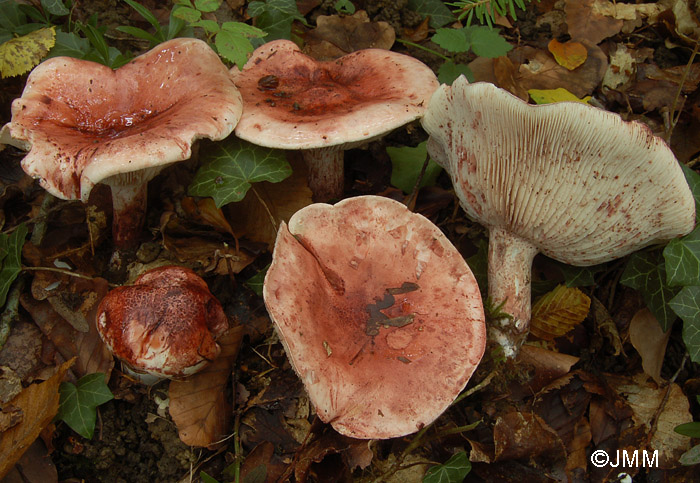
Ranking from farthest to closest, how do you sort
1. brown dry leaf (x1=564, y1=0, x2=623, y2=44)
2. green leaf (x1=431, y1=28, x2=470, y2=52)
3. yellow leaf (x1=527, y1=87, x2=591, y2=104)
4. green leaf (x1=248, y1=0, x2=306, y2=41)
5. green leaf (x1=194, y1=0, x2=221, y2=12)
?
brown dry leaf (x1=564, y1=0, x2=623, y2=44) < green leaf (x1=248, y1=0, x2=306, y2=41) < yellow leaf (x1=527, y1=87, x2=591, y2=104) < green leaf (x1=431, y1=28, x2=470, y2=52) < green leaf (x1=194, y1=0, x2=221, y2=12)

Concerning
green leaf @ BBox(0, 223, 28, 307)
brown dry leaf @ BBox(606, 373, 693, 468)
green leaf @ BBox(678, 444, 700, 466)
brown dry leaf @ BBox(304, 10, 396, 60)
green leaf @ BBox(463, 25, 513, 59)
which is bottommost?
brown dry leaf @ BBox(606, 373, 693, 468)

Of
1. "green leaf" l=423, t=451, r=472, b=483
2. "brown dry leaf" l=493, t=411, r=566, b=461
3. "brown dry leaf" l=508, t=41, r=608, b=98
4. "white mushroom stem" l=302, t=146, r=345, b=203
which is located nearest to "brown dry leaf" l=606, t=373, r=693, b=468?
"brown dry leaf" l=493, t=411, r=566, b=461

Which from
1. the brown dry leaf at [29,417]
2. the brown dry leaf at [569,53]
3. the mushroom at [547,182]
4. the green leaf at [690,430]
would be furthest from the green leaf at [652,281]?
the brown dry leaf at [29,417]

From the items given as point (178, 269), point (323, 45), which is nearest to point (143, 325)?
point (178, 269)

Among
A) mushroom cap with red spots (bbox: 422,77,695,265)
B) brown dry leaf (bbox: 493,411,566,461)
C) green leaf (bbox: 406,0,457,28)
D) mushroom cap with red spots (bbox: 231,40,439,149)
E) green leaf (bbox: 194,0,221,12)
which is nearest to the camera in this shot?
mushroom cap with red spots (bbox: 422,77,695,265)

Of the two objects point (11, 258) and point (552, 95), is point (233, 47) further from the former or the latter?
point (552, 95)

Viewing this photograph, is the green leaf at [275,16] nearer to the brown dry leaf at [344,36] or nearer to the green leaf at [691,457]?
the brown dry leaf at [344,36]

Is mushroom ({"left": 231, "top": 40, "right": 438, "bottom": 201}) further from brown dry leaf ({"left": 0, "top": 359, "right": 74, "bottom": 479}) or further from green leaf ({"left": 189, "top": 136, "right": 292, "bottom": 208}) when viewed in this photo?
brown dry leaf ({"left": 0, "top": 359, "right": 74, "bottom": 479})
